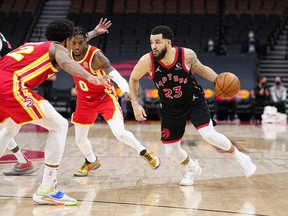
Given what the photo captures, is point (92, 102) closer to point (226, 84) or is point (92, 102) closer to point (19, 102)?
point (226, 84)

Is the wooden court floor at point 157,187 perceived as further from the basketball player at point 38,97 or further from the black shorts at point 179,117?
the black shorts at point 179,117

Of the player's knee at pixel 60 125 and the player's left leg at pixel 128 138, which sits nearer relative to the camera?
the player's knee at pixel 60 125

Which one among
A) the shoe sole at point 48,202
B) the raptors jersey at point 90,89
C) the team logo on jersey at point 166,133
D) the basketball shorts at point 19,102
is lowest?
the shoe sole at point 48,202

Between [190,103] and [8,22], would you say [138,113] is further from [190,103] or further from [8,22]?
[8,22]

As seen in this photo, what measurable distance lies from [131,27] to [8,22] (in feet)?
14.0

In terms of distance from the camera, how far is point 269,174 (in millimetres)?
5941

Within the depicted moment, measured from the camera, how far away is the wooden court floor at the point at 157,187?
167 inches

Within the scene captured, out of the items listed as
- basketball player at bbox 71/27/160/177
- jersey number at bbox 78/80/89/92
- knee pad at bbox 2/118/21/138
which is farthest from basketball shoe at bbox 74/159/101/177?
knee pad at bbox 2/118/21/138

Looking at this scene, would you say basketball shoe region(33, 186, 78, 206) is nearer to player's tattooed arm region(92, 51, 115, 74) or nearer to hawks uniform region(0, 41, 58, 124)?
hawks uniform region(0, 41, 58, 124)

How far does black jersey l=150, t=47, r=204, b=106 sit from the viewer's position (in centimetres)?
526

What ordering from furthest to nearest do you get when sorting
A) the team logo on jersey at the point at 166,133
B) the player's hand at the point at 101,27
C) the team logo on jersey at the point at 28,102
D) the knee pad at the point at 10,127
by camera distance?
the player's hand at the point at 101,27, the team logo on jersey at the point at 166,133, the knee pad at the point at 10,127, the team logo on jersey at the point at 28,102

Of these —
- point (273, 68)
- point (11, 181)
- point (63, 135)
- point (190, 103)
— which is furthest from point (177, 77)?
point (273, 68)

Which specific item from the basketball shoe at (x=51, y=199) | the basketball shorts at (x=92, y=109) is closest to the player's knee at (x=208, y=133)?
the basketball shorts at (x=92, y=109)

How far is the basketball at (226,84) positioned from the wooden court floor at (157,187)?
906 millimetres
